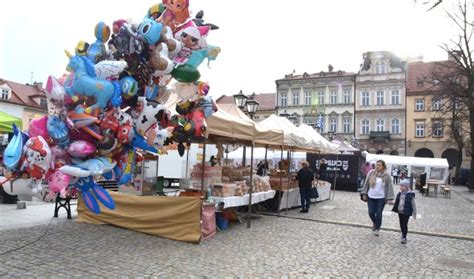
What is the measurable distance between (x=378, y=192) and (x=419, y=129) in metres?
46.4

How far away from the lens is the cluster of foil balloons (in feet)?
15.8

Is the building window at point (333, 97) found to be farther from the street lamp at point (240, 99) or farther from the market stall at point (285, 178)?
the street lamp at point (240, 99)

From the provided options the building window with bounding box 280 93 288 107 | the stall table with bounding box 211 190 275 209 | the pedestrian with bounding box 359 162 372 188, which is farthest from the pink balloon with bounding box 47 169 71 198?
the building window with bounding box 280 93 288 107

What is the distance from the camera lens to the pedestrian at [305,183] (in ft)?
42.4

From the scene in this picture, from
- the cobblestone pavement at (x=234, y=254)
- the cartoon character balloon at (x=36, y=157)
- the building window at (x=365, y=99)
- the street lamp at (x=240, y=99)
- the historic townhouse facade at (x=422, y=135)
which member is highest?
the building window at (x=365, y=99)

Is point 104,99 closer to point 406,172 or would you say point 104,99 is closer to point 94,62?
point 94,62

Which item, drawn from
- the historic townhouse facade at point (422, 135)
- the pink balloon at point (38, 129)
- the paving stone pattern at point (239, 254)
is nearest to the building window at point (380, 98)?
the historic townhouse facade at point (422, 135)

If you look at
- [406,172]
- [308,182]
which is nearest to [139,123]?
[308,182]

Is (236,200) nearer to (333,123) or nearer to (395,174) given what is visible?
(395,174)

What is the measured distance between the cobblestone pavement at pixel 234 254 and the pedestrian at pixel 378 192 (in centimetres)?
53

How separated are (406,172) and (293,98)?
27.4m

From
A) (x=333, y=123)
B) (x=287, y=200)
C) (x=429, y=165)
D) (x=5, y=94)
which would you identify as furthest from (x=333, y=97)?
(x=287, y=200)

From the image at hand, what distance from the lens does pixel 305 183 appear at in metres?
12.9

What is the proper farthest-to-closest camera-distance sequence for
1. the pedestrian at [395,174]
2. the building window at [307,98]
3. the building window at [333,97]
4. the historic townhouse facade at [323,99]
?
1. the building window at [307,98]
2. the building window at [333,97]
3. the historic townhouse facade at [323,99]
4. the pedestrian at [395,174]
